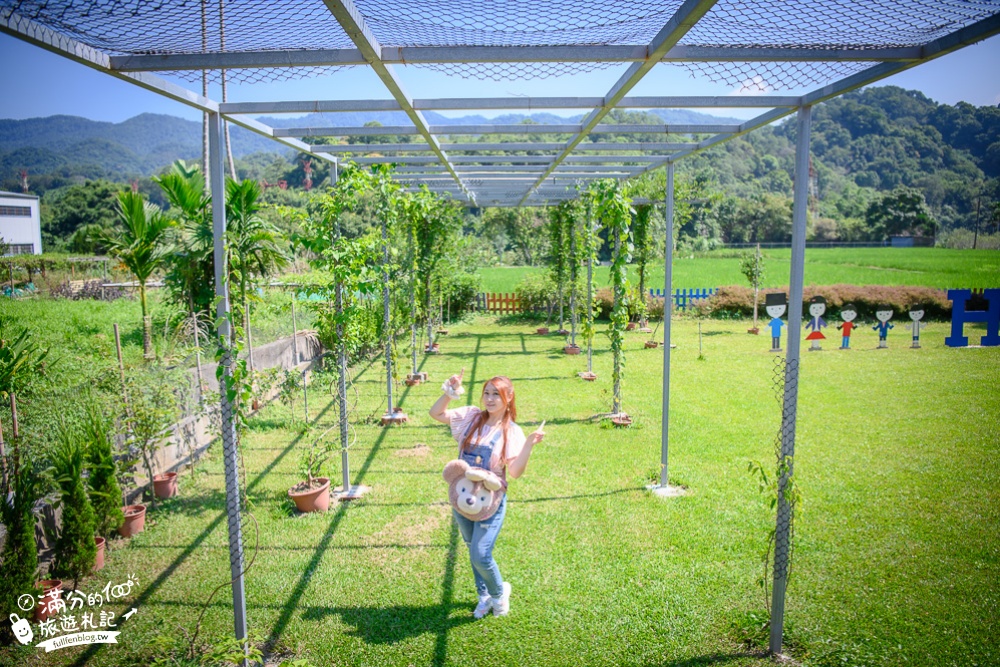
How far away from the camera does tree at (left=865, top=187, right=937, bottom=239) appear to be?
87.9 ft

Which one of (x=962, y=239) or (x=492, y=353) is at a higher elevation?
(x=962, y=239)

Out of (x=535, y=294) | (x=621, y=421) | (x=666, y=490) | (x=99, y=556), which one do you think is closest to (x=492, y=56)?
(x=666, y=490)

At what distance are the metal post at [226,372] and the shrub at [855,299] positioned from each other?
1573cm

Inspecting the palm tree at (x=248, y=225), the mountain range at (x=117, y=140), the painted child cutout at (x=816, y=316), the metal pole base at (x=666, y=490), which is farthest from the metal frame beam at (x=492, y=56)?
the painted child cutout at (x=816, y=316)

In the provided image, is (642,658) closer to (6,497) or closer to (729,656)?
(729,656)

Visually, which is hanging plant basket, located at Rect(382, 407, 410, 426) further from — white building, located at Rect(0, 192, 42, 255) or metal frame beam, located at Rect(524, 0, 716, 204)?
white building, located at Rect(0, 192, 42, 255)

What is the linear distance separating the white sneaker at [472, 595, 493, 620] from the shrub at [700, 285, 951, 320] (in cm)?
1474

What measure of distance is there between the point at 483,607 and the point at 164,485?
137 inches

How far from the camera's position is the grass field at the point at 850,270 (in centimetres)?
1291

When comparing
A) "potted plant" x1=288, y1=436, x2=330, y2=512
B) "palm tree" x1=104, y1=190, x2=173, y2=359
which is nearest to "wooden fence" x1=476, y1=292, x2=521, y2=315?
"palm tree" x1=104, y1=190, x2=173, y2=359

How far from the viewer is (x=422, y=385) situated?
974 centimetres

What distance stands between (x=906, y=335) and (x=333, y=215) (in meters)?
14.4

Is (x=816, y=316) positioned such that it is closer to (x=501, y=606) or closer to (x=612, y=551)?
(x=612, y=551)

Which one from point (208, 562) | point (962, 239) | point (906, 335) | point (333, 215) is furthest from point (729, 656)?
point (962, 239)
